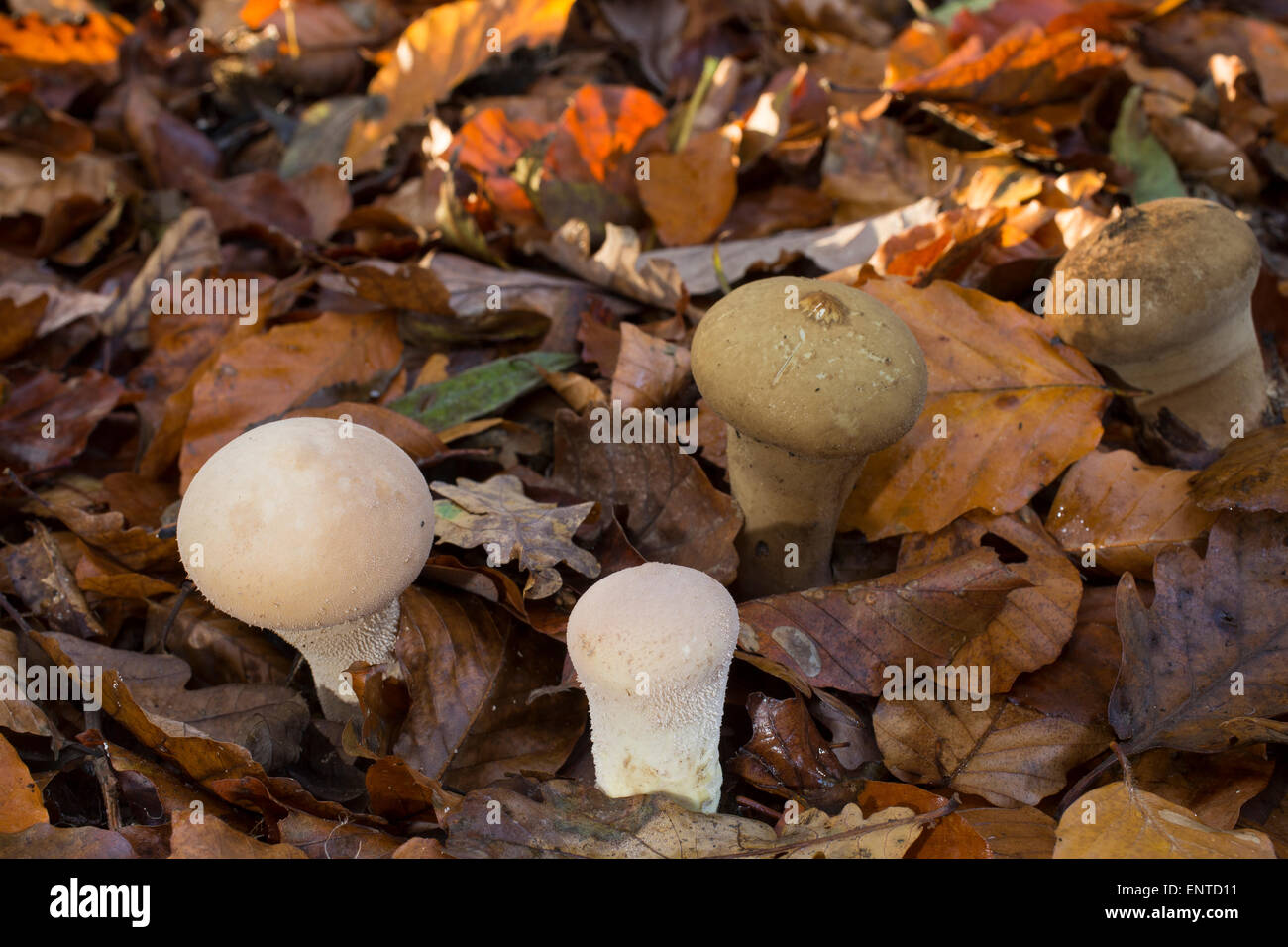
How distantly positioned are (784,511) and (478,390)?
3.07 ft

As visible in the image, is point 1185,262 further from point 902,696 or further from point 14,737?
point 14,737

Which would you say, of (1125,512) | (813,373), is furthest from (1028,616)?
(813,373)

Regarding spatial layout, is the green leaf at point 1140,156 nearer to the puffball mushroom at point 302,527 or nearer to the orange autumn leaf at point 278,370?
the orange autumn leaf at point 278,370

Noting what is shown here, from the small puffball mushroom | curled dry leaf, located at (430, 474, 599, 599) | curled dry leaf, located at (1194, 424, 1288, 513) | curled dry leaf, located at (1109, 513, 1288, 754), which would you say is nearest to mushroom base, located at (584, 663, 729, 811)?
the small puffball mushroom

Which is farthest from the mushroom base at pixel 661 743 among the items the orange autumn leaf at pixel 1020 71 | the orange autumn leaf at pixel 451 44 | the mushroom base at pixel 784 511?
the orange autumn leaf at pixel 451 44

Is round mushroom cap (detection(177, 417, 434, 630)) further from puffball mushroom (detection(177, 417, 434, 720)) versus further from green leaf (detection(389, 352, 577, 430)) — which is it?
green leaf (detection(389, 352, 577, 430))

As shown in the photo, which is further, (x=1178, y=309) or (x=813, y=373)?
(x=1178, y=309)

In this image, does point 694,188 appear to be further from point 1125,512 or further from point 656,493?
point 1125,512

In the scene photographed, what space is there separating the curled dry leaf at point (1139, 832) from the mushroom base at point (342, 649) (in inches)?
51.6

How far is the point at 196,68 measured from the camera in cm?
436

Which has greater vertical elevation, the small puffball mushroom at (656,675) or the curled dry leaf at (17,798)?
the small puffball mushroom at (656,675)

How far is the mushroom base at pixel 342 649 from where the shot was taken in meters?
1.95


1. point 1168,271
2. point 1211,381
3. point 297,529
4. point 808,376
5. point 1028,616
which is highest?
point 1168,271

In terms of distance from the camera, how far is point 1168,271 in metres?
2.15
